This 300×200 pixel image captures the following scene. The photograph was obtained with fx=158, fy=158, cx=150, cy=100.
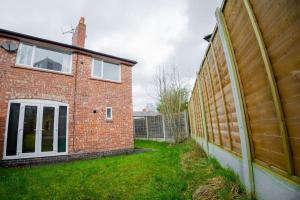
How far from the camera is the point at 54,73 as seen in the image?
7.98 m

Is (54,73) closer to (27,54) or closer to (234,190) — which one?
(27,54)

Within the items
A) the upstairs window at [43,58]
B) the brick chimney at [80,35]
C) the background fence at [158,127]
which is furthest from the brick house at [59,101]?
the background fence at [158,127]

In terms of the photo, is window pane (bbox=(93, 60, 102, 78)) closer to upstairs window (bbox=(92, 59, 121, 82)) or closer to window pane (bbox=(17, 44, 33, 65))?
upstairs window (bbox=(92, 59, 121, 82))

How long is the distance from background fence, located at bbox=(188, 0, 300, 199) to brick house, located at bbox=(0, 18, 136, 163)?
759 cm

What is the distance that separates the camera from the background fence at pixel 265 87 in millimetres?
1157

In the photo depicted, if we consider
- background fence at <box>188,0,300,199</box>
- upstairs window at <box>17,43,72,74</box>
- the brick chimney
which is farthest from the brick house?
background fence at <box>188,0,300,199</box>

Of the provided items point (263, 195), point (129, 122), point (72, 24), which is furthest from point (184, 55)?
point (263, 195)

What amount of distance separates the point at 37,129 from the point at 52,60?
3.56 meters

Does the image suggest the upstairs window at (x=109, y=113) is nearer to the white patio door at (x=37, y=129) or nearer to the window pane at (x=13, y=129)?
the white patio door at (x=37, y=129)

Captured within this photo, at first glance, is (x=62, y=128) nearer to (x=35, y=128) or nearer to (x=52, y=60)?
(x=35, y=128)

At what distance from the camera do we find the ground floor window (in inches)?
259

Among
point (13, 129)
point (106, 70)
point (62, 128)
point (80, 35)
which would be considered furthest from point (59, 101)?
point (80, 35)

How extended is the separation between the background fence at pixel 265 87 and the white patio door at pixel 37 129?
25.3 feet

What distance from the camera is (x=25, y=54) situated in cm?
754
